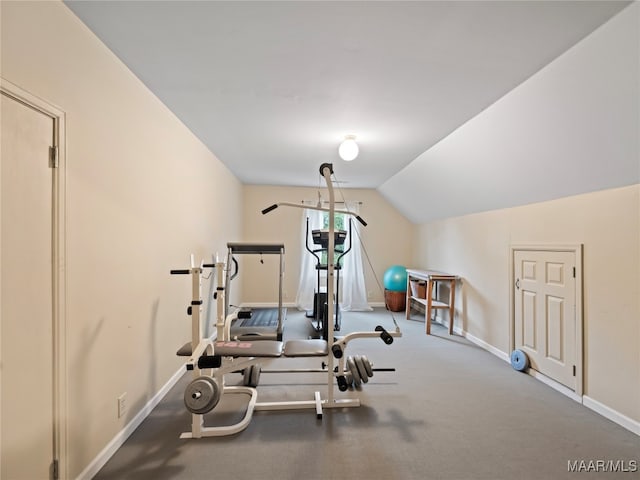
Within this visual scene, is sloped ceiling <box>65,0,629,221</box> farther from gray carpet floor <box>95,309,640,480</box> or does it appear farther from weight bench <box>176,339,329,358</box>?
gray carpet floor <box>95,309,640,480</box>

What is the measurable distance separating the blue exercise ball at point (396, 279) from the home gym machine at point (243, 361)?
292 centimetres

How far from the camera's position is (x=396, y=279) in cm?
528

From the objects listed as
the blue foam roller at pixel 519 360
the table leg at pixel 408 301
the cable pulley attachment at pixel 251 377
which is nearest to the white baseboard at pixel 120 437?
the cable pulley attachment at pixel 251 377

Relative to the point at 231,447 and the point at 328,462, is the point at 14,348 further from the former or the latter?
the point at 328,462

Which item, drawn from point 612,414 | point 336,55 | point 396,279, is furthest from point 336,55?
point 396,279

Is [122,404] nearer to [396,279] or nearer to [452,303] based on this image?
[452,303]

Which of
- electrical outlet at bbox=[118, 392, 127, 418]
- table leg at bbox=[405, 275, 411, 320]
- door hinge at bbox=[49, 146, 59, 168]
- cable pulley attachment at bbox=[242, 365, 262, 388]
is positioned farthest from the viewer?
table leg at bbox=[405, 275, 411, 320]

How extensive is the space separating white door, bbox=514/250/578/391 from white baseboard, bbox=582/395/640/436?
14cm

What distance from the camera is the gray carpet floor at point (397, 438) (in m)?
1.64

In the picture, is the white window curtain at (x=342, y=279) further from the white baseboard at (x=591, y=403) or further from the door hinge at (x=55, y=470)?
the door hinge at (x=55, y=470)

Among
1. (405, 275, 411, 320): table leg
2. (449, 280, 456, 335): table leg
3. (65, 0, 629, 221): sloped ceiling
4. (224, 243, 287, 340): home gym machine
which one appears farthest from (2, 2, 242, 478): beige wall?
(405, 275, 411, 320): table leg

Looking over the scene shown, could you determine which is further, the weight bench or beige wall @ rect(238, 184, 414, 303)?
beige wall @ rect(238, 184, 414, 303)

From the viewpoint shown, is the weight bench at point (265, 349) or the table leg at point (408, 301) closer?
the weight bench at point (265, 349)

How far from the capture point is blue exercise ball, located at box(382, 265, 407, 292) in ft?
17.3
